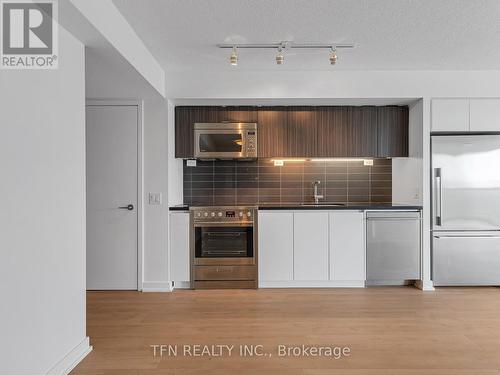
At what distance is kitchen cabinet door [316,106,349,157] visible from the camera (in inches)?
176

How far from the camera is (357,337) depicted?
2832 millimetres

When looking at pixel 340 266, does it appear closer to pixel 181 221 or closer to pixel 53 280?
pixel 181 221

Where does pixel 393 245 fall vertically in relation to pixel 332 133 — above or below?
below

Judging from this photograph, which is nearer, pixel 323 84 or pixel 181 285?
pixel 323 84

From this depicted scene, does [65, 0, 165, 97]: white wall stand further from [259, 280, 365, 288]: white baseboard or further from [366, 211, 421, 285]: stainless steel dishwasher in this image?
[366, 211, 421, 285]: stainless steel dishwasher

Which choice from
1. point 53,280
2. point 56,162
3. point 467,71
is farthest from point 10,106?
point 467,71

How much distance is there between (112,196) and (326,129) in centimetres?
259

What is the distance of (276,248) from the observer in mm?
4227

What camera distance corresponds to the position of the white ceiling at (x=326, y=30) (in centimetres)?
264

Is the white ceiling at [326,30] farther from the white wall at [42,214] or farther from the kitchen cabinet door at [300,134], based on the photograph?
the white wall at [42,214]

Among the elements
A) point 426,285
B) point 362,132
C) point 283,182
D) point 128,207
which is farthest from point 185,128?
point 426,285

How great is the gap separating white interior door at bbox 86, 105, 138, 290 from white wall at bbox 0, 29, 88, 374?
1678 millimetres
